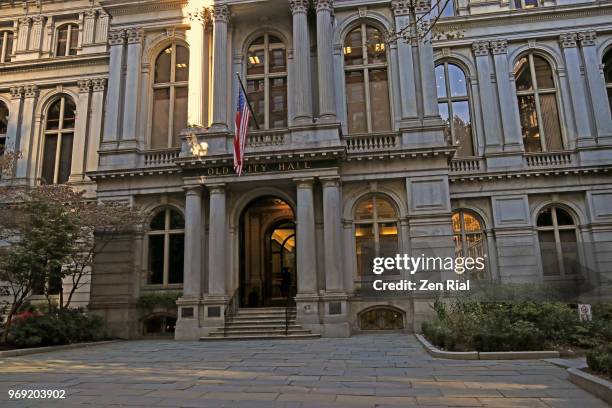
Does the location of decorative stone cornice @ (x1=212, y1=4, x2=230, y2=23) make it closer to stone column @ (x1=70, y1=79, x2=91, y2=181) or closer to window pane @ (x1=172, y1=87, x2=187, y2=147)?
window pane @ (x1=172, y1=87, x2=187, y2=147)

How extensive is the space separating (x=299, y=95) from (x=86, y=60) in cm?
1391

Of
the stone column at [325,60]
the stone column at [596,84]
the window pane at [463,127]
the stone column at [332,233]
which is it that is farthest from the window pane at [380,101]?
the stone column at [596,84]

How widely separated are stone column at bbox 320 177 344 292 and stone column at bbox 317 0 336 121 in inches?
121

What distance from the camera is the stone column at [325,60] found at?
69.1 ft

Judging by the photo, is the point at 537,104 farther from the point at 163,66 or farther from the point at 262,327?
the point at 163,66

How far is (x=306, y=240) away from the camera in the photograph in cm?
1970

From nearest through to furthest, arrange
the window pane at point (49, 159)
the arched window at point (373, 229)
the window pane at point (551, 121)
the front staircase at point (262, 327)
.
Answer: the front staircase at point (262, 327) → the arched window at point (373, 229) → the window pane at point (551, 121) → the window pane at point (49, 159)

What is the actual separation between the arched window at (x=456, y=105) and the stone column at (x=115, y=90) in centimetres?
1640

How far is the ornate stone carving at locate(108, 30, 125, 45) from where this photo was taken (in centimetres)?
2453

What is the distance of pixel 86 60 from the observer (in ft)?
89.9

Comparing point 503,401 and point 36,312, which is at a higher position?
point 36,312

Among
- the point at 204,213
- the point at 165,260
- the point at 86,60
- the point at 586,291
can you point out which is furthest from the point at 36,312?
the point at 586,291

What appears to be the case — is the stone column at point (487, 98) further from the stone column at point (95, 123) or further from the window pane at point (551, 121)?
the stone column at point (95, 123)

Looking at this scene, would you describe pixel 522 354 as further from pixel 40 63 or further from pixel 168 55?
pixel 40 63
